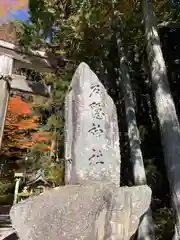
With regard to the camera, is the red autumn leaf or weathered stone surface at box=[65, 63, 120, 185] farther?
the red autumn leaf

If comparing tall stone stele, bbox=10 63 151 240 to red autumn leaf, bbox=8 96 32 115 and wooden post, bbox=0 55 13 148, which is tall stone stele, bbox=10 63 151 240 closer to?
wooden post, bbox=0 55 13 148

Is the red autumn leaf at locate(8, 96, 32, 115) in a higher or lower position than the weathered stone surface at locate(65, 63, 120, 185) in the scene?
higher

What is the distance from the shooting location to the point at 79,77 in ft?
14.0

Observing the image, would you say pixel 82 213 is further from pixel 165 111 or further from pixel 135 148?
pixel 135 148

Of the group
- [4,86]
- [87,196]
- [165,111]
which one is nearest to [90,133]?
[87,196]

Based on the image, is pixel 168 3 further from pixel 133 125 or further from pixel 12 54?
pixel 12 54

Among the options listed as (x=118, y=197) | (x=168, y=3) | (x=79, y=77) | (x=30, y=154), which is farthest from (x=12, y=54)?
(x=30, y=154)

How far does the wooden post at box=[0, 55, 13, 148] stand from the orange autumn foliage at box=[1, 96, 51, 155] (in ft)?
26.6

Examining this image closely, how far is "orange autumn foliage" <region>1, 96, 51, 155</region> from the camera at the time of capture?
12.9 meters

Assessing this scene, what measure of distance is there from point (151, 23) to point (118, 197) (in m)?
4.98

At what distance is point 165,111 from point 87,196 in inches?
133

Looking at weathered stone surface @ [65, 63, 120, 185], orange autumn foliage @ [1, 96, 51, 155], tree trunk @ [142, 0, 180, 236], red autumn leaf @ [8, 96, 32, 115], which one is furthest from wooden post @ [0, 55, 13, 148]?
red autumn leaf @ [8, 96, 32, 115]

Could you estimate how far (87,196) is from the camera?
3.14m

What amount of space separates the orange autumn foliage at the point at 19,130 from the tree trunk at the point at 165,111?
26.6 feet
